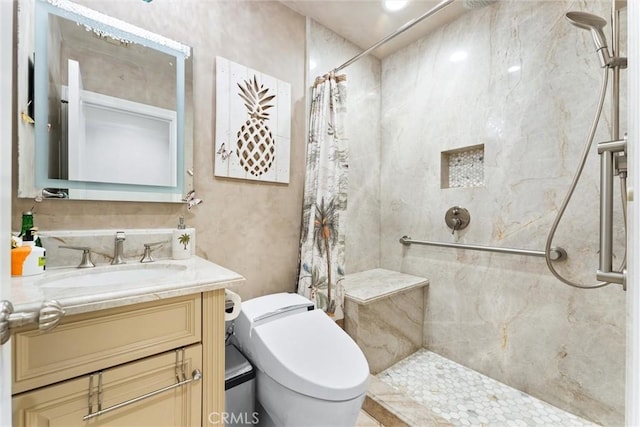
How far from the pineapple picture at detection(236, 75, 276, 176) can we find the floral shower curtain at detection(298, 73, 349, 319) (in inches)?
10.8

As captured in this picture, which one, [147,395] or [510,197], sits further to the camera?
[510,197]

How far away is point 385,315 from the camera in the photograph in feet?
5.59

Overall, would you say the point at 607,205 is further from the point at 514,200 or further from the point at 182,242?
the point at 182,242

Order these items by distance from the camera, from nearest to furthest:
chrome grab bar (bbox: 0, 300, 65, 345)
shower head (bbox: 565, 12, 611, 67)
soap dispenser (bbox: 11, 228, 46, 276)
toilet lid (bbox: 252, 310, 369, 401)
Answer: chrome grab bar (bbox: 0, 300, 65, 345)
soap dispenser (bbox: 11, 228, 46, 276)
toilet lid (bbox: 252, 310, 369, 401)
shower head (bbox: 565, 12, 611, 67)

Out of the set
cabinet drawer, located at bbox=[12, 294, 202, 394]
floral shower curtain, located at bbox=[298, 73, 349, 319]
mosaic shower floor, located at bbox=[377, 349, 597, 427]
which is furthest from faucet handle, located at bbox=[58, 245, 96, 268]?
mosaic shower floor, located at bbox=[377, 349, 597, 427]

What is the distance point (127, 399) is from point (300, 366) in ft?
1.74

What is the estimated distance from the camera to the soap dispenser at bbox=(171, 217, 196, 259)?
1236mm

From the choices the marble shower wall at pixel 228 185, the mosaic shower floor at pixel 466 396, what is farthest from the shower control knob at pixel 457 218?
the marble shower wall at pixel 228 185

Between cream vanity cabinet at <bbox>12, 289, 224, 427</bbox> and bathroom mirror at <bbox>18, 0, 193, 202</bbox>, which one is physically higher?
bathroom mirror at <bbox>18, 0, 193, 202</bbox>

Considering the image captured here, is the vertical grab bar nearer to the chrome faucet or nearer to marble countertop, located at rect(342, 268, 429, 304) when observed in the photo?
marble countertop, located at rect(342, 268, 429, 304)

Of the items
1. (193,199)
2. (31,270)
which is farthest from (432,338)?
(31,270)

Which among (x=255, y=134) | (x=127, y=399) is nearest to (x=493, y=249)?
(x=255, y=134)

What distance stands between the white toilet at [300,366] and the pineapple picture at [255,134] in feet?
2.48

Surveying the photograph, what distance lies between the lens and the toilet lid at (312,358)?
0.96 meters
